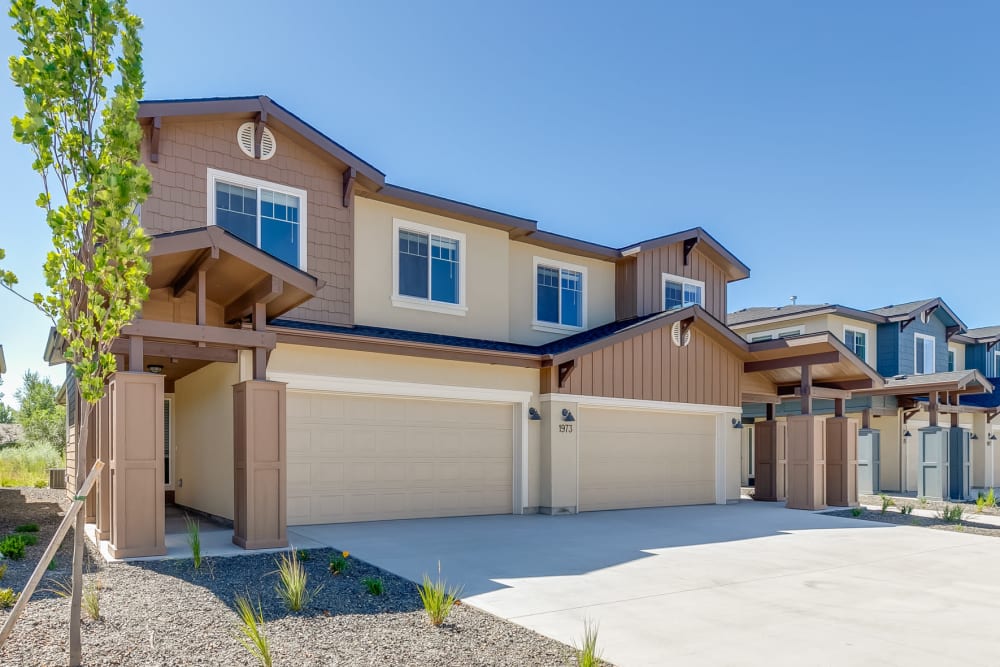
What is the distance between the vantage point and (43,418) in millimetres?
29531

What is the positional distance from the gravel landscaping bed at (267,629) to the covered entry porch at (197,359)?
3.30ft

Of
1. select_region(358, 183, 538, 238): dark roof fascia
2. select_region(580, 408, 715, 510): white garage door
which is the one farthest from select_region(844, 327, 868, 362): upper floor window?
select_region(358, 183, 538, 238): dark roof fascia

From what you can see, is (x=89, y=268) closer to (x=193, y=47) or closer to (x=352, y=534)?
(x=352, y=534)

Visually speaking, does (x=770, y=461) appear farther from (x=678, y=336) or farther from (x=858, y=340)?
(x=858, y=340)

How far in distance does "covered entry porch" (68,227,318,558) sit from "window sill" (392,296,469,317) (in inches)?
138

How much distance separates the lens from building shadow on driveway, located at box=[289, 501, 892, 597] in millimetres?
8008

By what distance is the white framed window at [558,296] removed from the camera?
15719mm

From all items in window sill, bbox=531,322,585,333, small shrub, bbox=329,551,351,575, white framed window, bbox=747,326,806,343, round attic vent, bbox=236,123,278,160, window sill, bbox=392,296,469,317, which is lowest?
small shrub, bbox=329,551,351,575

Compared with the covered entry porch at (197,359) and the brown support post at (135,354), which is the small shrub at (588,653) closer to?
the covered entry porch at (197,359)

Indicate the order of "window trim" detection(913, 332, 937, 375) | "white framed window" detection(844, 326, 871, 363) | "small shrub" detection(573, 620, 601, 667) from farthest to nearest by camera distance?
"window trim" detection(913, 332, 937, 375) → "white framed window" detection(844, 326, 871, 363) → "small shrub" detection(573, 620, 601, 667)

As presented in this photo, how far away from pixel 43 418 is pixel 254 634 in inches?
1200

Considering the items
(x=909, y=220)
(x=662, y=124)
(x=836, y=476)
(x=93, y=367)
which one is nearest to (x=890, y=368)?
(x=909, y=220)

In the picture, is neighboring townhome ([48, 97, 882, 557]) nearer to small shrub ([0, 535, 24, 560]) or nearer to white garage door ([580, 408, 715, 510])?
white garage door ([580, 408, 715, 510])

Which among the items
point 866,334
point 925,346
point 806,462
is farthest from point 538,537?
point 925,346
